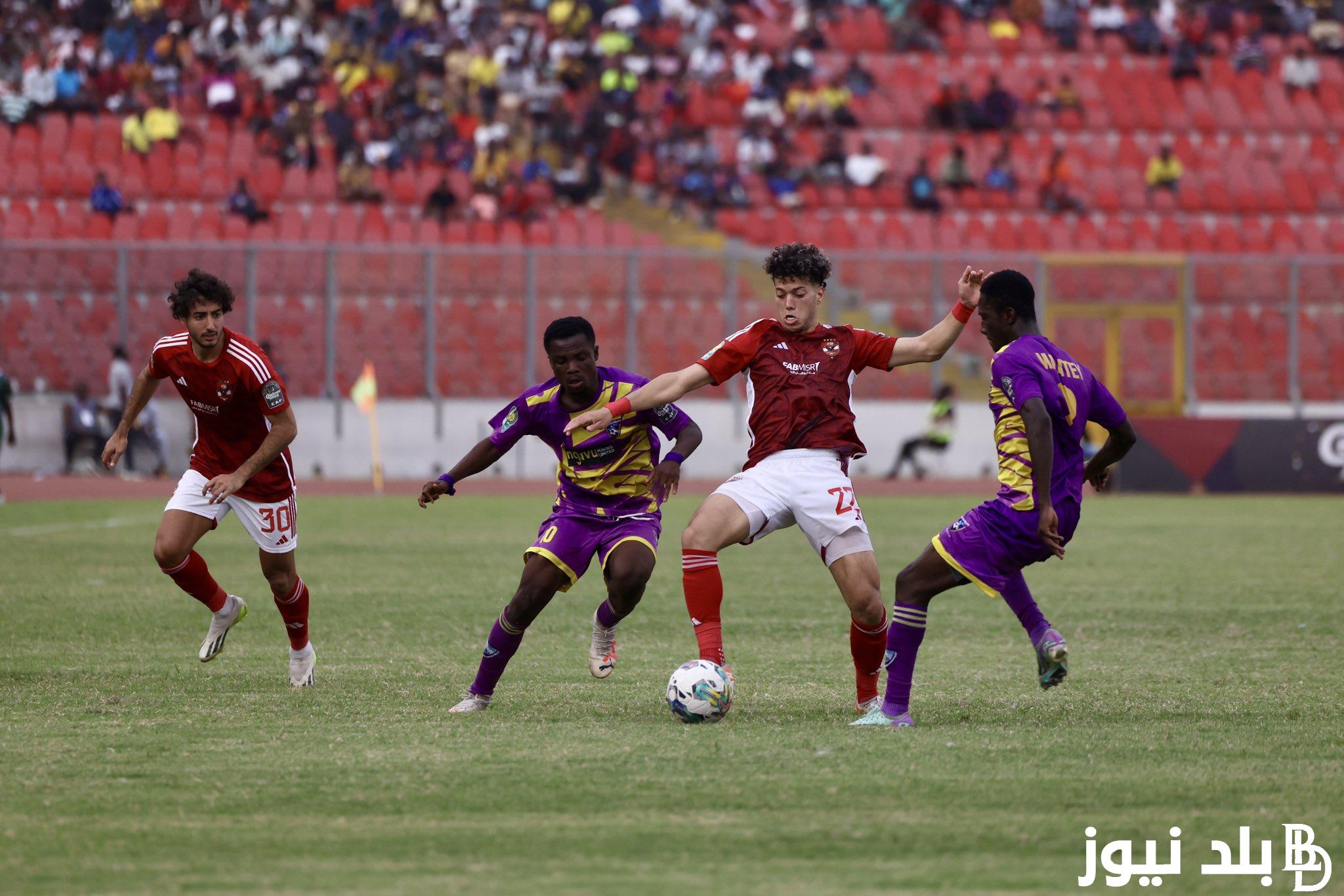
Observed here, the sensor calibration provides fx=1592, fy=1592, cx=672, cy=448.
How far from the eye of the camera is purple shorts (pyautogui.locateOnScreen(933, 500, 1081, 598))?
6566 millimetres

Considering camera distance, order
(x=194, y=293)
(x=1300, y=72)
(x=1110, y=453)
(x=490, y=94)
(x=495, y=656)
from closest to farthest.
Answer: (x=495, y=656) → (x=1110, y=453) → (x=194, y=293) → (x=490, y=94) → (x=1300, y=72)

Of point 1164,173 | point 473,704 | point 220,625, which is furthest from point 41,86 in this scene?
point 473,704

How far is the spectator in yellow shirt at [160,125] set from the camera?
96.0 ft

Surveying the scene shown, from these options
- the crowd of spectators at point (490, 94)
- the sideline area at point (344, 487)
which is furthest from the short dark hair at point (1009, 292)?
the crowd of spectators at point (490, 94)

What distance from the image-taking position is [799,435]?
682 cm

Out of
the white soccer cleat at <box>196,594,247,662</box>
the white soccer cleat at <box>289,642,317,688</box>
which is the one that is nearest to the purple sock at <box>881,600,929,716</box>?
the white soccer cleat at <box>289,642,317,688</box>

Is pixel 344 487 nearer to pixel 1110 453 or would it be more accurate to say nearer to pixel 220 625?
pixel 220 625

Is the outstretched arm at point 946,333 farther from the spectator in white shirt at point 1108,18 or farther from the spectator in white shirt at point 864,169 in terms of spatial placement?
the spectator in white shirt at point 1108,18

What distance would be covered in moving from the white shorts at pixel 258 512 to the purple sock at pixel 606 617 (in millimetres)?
1550

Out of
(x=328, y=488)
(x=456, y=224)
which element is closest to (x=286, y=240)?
(x=456, y=224)

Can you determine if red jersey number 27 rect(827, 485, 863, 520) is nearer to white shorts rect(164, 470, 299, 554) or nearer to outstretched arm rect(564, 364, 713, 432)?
outstretched arm rect(564, 364, 713, 432)

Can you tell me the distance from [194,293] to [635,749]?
3223 mm

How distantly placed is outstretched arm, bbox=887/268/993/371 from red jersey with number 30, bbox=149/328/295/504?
2.97 metres

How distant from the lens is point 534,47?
31.4 m
